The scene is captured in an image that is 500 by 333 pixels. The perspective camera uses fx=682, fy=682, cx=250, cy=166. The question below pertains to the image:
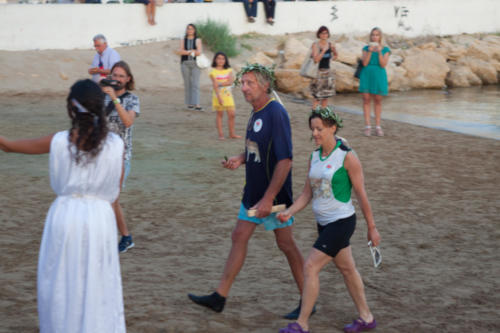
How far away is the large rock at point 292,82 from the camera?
21969 millimetres

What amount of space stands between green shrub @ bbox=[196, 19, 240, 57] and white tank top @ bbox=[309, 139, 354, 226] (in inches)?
750

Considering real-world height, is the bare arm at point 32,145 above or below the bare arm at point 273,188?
above

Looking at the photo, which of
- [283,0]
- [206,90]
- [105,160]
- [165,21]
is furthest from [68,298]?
[283,0]

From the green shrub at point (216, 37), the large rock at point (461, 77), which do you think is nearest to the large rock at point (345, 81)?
the green shrub at point (216, 37)

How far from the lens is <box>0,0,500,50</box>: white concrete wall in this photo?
21016 millimetres

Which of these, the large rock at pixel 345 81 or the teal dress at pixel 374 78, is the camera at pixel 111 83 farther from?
the large rock at pixel 345 81

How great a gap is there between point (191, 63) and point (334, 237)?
11.9 m

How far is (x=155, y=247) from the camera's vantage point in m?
6.57

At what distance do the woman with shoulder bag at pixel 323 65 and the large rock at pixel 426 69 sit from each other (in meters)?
12.3

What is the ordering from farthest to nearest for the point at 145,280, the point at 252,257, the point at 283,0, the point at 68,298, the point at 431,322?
the point at 283,0 < the point at 252,257 < the point at 145,280 < the point at 431,322 < the point at 68,298

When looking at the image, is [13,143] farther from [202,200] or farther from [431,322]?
[202,200]

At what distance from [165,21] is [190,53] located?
8.22m

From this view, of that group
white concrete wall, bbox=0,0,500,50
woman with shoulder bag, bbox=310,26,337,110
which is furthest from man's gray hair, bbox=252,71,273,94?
white concrete wall, bbox=0,0,500,50

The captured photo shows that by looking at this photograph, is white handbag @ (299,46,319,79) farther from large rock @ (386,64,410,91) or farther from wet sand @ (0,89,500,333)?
large rock @ (386,64,410,91)
